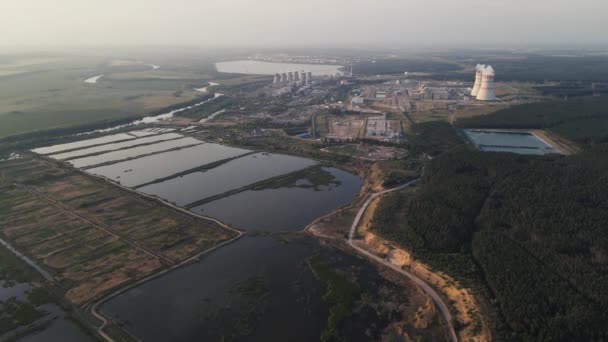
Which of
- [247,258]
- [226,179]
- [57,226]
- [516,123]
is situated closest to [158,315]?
[247,258]

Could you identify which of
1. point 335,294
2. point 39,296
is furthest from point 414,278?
point 39,296

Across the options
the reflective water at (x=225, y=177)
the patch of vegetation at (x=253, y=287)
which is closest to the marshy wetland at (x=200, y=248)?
the patch of vegetation at (x=253, y=287)

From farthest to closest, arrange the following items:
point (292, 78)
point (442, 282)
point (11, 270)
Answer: point (292, 78), point (11, 270), point (442, 282)

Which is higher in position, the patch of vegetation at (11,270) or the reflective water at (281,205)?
the reflective water at (281,205)

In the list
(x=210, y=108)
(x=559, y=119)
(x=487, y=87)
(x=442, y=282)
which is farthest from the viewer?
(x=487, y=87)

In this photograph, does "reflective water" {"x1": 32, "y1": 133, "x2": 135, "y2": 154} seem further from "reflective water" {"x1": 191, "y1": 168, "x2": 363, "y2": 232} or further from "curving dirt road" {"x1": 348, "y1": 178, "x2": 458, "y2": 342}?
"curving dirt road" {"x1": 348, "y1": 178, "x2": 458, "y2": 342}

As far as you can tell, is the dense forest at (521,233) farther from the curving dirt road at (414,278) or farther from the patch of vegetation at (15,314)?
the patch of vegetation at (15,314)

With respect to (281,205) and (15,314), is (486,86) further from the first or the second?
(15,314)
